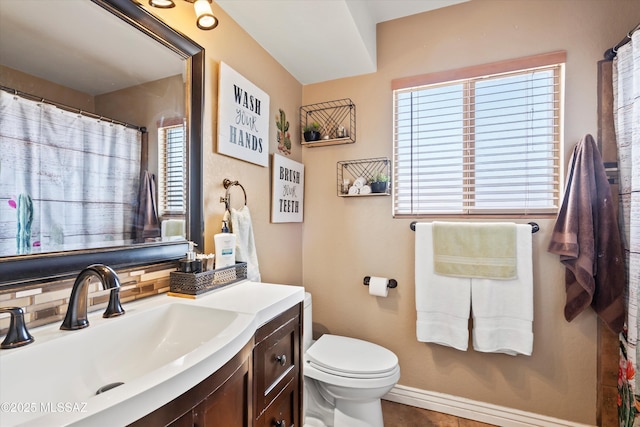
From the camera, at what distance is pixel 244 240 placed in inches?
58.6

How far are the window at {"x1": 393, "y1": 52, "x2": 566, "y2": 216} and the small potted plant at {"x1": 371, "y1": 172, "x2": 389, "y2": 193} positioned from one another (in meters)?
0.11

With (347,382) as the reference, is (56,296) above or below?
above

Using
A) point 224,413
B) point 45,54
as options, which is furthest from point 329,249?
point 45,54

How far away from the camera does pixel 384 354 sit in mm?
1687

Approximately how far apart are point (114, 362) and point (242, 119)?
3.88 feet

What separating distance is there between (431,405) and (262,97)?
2.17m

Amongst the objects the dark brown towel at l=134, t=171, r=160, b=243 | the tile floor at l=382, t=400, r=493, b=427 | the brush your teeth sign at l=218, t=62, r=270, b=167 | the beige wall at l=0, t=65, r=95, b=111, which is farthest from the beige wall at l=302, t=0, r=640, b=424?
the beige wall at l=0, t=65, r=95, b=111

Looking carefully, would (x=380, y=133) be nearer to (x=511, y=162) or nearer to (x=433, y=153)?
(x=433, y=153)

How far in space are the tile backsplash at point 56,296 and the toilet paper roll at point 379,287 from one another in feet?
4.29

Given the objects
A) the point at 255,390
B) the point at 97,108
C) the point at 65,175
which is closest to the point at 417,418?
the point at 255,390

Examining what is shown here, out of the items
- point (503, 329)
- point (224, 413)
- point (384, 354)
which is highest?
point (224, 413)

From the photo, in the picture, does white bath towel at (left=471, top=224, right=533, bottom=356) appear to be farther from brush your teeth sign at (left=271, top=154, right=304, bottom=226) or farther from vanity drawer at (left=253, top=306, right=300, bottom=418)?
brush your teeth sign at (left=271, top=154, right=304, bottom=226)

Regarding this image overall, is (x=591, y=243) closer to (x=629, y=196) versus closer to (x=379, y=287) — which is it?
(x=629, y=196)

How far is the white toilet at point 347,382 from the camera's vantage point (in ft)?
4.94
